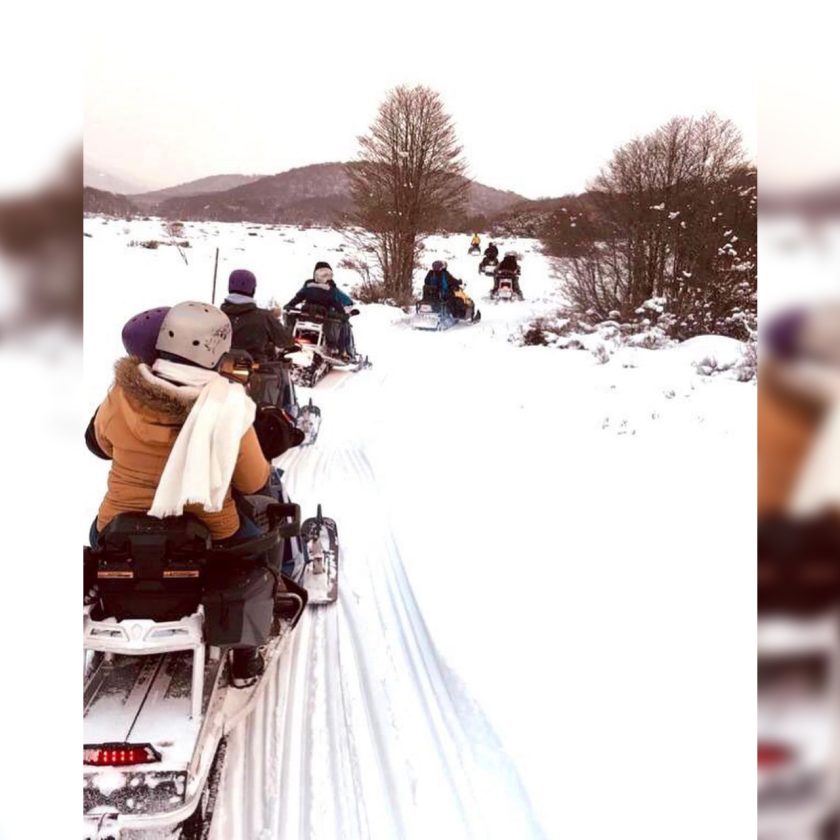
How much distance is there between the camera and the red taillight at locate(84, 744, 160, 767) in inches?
44.2

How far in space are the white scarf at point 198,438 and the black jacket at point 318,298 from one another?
1.17m

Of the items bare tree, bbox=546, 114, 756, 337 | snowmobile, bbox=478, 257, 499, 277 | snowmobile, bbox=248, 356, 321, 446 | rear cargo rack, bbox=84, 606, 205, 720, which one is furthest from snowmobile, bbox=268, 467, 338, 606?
snowmobile, bbox=478, 257, 499, 277

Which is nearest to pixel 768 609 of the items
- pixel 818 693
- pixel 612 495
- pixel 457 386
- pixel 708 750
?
pixel 818 693

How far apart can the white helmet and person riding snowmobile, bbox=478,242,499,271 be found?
1.89 meters

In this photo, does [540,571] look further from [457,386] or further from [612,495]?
[457,386]

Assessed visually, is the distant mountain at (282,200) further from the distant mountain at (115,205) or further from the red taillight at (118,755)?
the red taillight at (118,755)

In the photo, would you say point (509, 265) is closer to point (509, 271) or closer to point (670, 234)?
point (509, 271)

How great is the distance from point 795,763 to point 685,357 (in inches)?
90.4

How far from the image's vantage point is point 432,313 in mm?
3047

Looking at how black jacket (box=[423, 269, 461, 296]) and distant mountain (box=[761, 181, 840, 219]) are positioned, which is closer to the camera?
distant mountain (box=[761, 181, 840, 219])

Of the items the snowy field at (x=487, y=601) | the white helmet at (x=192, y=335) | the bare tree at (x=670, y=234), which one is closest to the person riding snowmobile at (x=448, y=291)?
the snowy field at (x=487, y=601)

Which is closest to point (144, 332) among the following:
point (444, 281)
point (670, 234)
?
point (444, 281)

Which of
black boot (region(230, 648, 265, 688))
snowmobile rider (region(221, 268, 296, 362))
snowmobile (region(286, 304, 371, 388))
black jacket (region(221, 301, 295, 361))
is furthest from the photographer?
snowmobile (region(286, 304, 371, 388))

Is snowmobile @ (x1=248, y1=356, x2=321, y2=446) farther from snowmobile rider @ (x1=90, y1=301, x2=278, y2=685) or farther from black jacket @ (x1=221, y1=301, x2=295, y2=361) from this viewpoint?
snowmobile rider @ (x1=90, y1=301, x2=278, y2=685)
